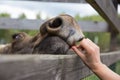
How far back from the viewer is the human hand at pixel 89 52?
5.53ft

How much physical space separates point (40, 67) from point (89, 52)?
1.83 ft

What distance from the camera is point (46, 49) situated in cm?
172

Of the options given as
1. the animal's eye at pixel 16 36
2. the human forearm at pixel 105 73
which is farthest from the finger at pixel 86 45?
the animal's eye at pixel 16 36

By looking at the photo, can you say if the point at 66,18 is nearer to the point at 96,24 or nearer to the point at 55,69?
the point at 55,69

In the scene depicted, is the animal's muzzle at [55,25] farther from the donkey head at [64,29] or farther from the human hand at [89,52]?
the human hand at [89,52]

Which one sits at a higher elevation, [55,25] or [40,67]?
[40,67]

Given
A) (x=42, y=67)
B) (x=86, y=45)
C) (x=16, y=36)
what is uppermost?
(x=42, y=67)

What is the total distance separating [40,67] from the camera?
1.16 metres

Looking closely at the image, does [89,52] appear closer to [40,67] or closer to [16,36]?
[40,67]

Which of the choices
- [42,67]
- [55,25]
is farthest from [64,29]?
[42,67]

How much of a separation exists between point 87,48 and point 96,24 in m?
4.26

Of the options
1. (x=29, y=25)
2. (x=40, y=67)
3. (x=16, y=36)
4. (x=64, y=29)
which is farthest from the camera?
(x=29, y=25)

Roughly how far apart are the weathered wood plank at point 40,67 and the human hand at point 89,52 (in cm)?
6

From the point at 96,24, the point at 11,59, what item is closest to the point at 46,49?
the point at 11,59
